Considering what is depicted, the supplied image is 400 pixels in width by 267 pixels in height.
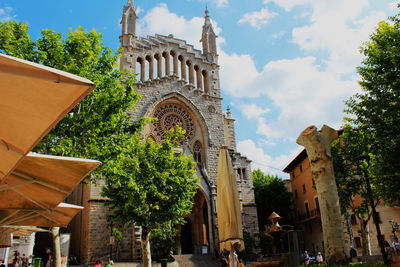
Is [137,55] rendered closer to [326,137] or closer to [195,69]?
[195,69]

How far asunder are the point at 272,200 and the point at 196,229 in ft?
44.0

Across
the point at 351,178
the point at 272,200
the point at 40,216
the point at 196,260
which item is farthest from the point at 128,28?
the point at 272,200

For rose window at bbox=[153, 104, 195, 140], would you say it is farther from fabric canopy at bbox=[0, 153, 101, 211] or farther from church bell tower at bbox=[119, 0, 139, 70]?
fabric canopy at bbox=[0, 153, 101, 211]

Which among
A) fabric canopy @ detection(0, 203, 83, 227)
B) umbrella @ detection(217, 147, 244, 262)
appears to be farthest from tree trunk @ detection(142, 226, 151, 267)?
fabric canopy @ detection(0, 203, 83, 227)

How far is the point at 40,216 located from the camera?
23.9ft

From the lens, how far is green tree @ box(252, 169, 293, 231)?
120ft

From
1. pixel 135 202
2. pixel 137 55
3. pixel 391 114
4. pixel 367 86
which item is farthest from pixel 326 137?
pixel 137 55

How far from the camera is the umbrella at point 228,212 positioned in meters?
9.50

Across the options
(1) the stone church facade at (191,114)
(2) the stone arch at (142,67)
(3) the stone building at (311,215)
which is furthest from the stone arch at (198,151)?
(3) the stone building at (311,215)

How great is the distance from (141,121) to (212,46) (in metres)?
21.3

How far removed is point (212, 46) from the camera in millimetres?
33062

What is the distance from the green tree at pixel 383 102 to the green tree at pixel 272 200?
2209 centimetres

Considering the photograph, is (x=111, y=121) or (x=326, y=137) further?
(x=111, y=121)

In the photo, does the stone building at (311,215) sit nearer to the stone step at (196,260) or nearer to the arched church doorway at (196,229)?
the arched church doorway at (196,229)
